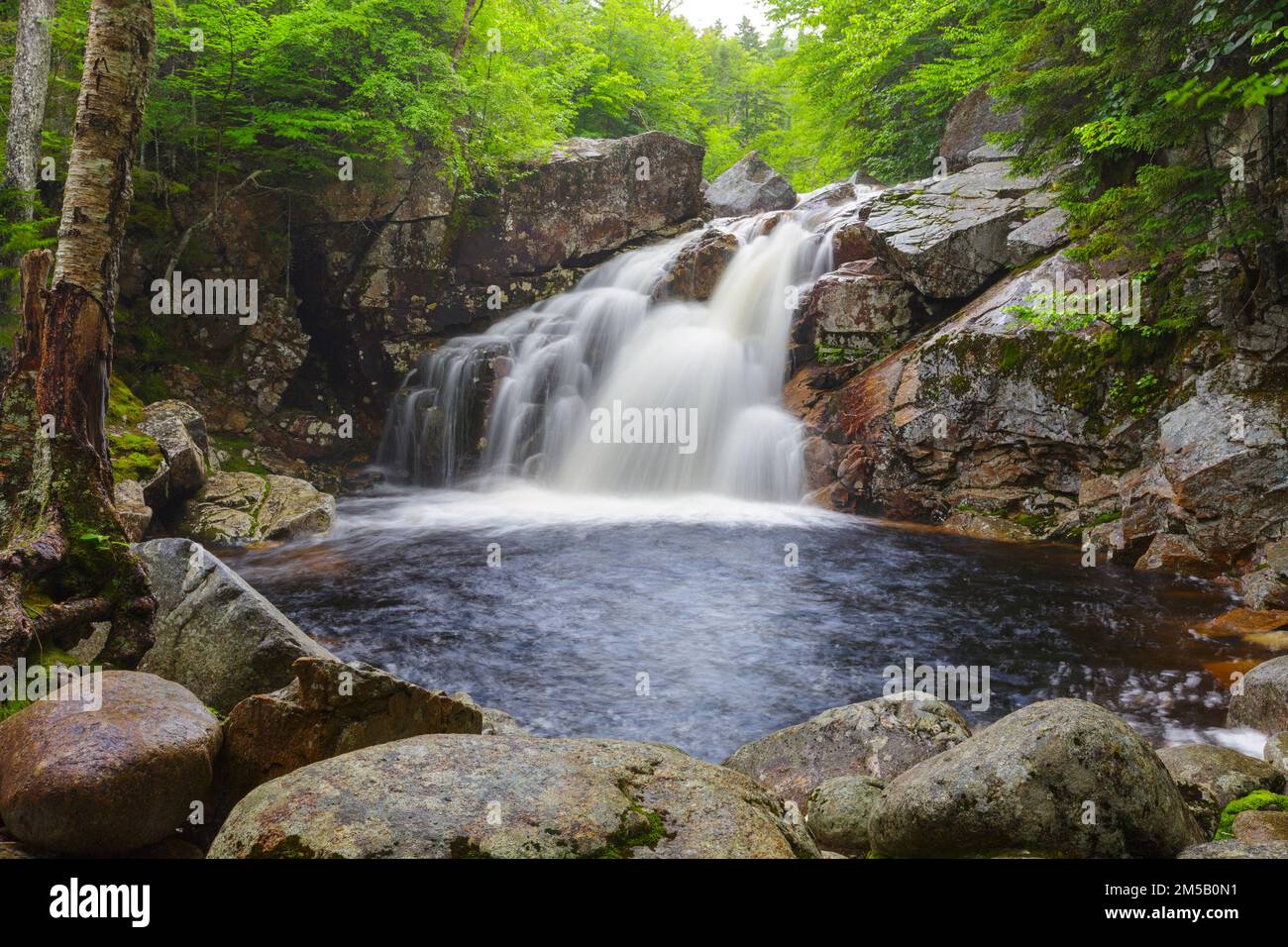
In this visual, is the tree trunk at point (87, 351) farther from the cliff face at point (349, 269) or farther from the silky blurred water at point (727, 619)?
the cliff face at point (349, 269)

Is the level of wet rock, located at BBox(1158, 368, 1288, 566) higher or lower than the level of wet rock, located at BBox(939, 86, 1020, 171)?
lower

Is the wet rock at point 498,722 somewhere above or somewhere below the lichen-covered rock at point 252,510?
below

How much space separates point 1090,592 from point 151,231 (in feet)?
58.9

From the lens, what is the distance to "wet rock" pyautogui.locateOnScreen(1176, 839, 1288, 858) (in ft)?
10.2

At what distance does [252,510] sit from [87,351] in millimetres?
7694

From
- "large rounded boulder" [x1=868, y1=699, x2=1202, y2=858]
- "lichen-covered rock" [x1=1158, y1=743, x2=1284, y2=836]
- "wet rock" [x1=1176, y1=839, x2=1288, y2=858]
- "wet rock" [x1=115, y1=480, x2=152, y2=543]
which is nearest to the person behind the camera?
"wet rock" [x1=1176, y1=839, x2=1288, y2=858]

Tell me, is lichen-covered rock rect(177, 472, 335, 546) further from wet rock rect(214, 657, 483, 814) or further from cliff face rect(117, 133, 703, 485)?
wet rock rect(214, 657, 483, 814)

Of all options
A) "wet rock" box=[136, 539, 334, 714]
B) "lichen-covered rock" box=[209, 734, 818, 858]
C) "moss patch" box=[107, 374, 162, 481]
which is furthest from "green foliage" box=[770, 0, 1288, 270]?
"moss patch" box=[107, 374, 162, 481]

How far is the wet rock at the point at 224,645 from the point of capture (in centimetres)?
523

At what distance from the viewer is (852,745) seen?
5332mm

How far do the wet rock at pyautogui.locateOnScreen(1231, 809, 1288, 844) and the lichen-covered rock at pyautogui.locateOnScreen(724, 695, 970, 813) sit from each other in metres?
1.56

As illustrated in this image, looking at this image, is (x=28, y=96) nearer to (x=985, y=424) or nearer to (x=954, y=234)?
(x=954, y=234)

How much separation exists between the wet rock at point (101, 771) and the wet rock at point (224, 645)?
144cm

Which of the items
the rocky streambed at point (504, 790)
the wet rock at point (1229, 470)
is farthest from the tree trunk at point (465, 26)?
the rocky streambed at point (504, 790)
